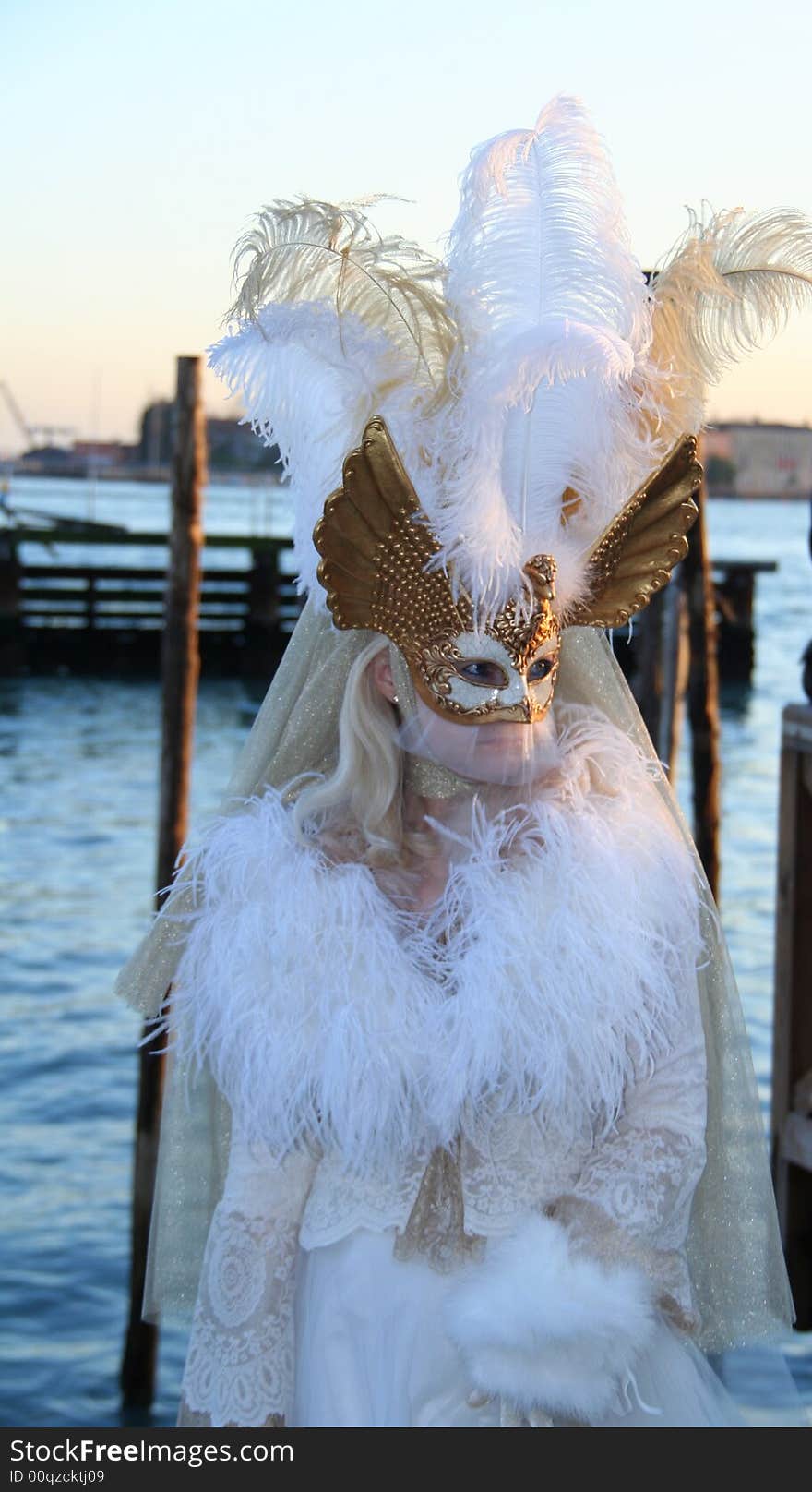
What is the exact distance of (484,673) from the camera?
191 centimetres

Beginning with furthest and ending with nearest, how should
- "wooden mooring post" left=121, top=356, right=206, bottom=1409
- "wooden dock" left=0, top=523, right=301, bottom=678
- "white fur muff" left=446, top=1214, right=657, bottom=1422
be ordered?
1. "wooden dock" left=0, top=523, right=301, bottom=678
2. "wooden mooring post" left=121, top=356, right=206, bottom=1409
3. "white fur muff" left=446, top=1214, right=657, bottom=1422

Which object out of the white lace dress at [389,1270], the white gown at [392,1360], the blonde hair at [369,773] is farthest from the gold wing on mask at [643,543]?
the white gown at [392,1360]

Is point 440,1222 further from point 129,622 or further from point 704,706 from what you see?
point 129,622

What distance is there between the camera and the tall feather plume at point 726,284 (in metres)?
1.94

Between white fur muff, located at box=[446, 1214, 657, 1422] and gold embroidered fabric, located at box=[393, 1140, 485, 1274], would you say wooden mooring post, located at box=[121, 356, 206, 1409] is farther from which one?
white fur muff, located at box=[446, 1214, 657, 1422]

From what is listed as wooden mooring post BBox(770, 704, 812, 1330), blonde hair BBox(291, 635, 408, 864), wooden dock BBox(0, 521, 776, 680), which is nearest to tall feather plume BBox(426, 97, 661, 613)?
blonde hair BBox(291, 635, 408, 864)

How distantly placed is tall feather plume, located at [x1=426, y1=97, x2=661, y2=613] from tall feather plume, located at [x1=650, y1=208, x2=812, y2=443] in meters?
0.06

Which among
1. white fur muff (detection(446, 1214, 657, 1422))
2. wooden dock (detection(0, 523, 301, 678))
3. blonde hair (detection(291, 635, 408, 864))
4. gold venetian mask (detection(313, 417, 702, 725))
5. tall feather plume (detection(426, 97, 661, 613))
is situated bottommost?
wooden dock (detection(0, 523, 301, 678))

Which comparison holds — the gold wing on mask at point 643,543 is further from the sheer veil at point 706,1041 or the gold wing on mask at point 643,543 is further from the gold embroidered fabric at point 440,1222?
the gold embroidered fabric at point 440,1222

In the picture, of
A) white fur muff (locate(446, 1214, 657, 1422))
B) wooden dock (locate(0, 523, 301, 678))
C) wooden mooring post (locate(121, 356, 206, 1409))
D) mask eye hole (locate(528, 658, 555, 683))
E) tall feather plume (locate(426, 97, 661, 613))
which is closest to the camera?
white fur muff (locate(446, 1214, 657, 1422))

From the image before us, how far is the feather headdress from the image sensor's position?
1849 mm

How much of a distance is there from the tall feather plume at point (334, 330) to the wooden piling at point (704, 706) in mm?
3344

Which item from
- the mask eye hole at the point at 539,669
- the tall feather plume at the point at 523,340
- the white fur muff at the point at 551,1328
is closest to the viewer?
the white fur muff at the point at 551,1328

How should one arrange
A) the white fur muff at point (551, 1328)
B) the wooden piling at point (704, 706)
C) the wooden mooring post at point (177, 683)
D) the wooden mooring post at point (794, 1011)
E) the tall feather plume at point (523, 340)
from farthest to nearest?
1. the wooden piling at point (704, 706)
2. the wooden mooring post at point (177, 683)
3. the wooden mooring post at point (794, 1011)
4. the tall feather plume at point (523, 340)
5. the white fur muff at point (551, 1328)
